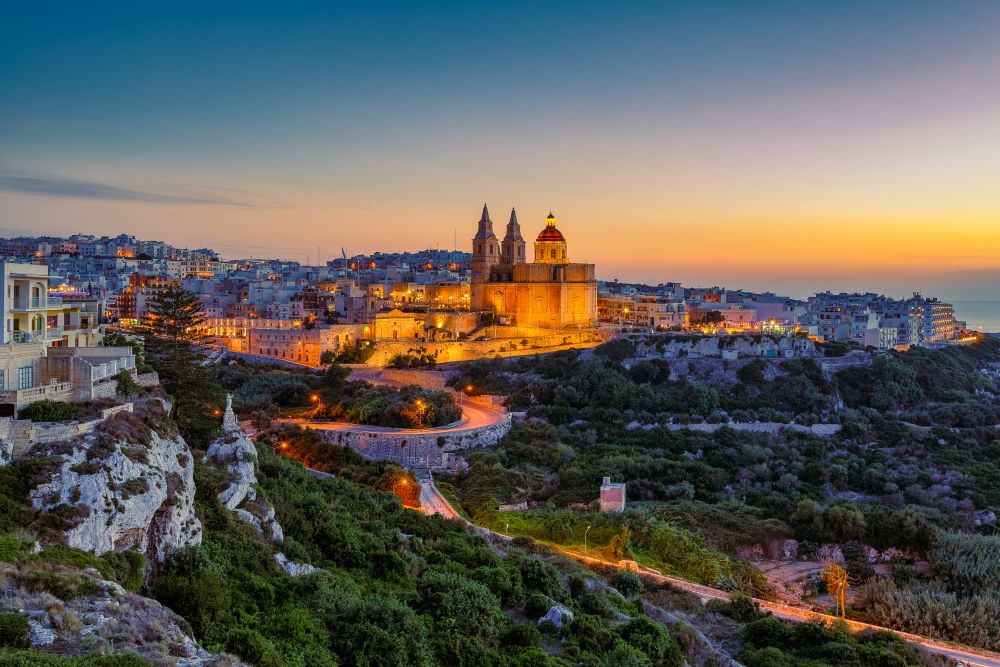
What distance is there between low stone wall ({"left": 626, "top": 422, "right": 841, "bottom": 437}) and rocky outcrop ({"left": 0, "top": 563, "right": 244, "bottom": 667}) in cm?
3247

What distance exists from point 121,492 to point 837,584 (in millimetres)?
17731

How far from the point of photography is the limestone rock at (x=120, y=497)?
9.30 meters

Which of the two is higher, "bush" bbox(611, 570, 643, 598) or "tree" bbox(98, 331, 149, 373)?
"tree" bbox(98, 331, 149, 373)

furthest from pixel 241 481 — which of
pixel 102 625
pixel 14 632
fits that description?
pixel 14 632

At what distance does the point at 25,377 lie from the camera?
1322 cm

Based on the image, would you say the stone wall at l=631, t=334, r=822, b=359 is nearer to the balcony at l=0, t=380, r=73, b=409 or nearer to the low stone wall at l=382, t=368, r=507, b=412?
the low stone wall at l=382, t=368, r=507, b=412

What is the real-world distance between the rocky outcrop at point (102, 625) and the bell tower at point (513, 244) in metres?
55.3

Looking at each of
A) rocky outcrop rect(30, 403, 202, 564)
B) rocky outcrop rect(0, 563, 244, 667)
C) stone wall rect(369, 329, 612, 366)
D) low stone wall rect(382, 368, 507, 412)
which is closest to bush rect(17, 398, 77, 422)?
rocky outcrop rect(30, 403, 202, 564)

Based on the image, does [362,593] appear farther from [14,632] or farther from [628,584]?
[628,584]

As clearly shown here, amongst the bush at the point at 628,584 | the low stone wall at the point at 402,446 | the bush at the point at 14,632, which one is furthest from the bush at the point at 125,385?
the low stone wall at the point at 402,446

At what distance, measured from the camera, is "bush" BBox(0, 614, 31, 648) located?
670 cm

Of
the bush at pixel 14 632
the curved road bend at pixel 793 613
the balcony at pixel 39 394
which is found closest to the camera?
the bush at pixel 14 632

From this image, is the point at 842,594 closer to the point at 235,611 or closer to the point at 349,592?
the point at 349,592

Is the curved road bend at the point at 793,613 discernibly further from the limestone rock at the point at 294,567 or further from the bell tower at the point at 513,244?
the bell tower at the point at 513,244
